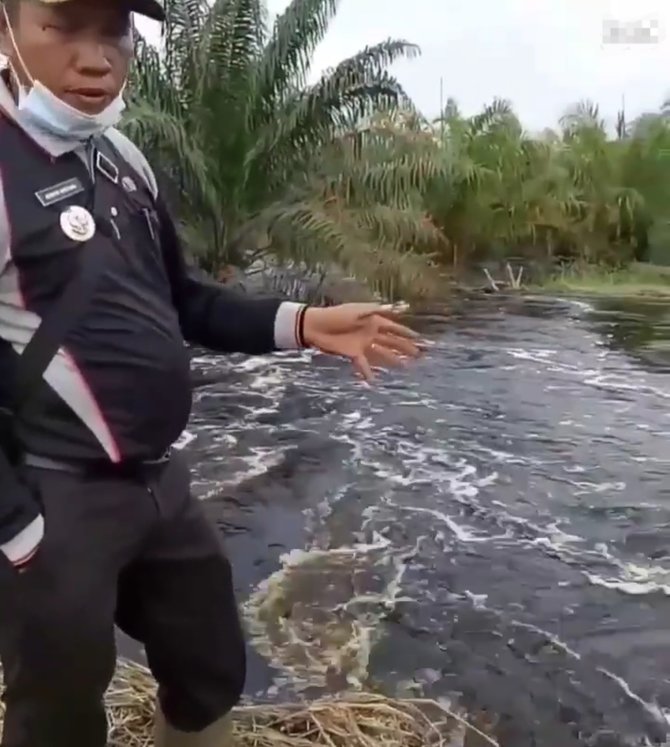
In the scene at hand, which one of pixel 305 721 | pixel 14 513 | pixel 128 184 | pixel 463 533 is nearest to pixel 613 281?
pixel 463 533

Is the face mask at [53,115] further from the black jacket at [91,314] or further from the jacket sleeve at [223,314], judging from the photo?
the jacket sleeve at [223,314]

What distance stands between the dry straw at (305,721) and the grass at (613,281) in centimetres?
976

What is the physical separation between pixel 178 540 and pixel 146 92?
7.41m

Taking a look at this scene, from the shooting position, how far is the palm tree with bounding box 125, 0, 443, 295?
28.0 feet

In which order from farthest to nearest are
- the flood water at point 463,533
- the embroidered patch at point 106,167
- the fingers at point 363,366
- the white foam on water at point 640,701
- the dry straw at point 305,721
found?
the flood water at point 463,533
the white foam on water at point 640,701
the dry straw at point 305,721
the fingers at point 363,366
the embroidered patch at point 106,167

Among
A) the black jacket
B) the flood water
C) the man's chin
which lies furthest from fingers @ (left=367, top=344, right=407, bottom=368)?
the flood water

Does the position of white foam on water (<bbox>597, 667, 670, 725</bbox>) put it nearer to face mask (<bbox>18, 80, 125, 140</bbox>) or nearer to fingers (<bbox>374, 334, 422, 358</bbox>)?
fingers (<bbox>374, 334, 422, 358</bbox>)

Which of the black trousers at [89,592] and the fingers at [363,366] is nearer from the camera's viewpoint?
the black trousers at [89,592]

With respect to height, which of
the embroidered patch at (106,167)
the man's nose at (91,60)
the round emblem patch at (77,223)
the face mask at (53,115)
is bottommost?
the round emblem patch at (77,223)

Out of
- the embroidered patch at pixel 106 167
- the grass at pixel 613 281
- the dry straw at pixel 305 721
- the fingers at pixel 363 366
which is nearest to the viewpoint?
the embroidered patch at pixel 106 167

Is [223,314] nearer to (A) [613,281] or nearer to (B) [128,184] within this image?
(B) [128,184]

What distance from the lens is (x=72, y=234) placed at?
4.57ft

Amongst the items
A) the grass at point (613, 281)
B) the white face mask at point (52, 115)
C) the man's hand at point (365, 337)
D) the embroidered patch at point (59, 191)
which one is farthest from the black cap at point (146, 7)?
the grass at point (613, 281)

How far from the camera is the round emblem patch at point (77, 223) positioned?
4.56 feet
